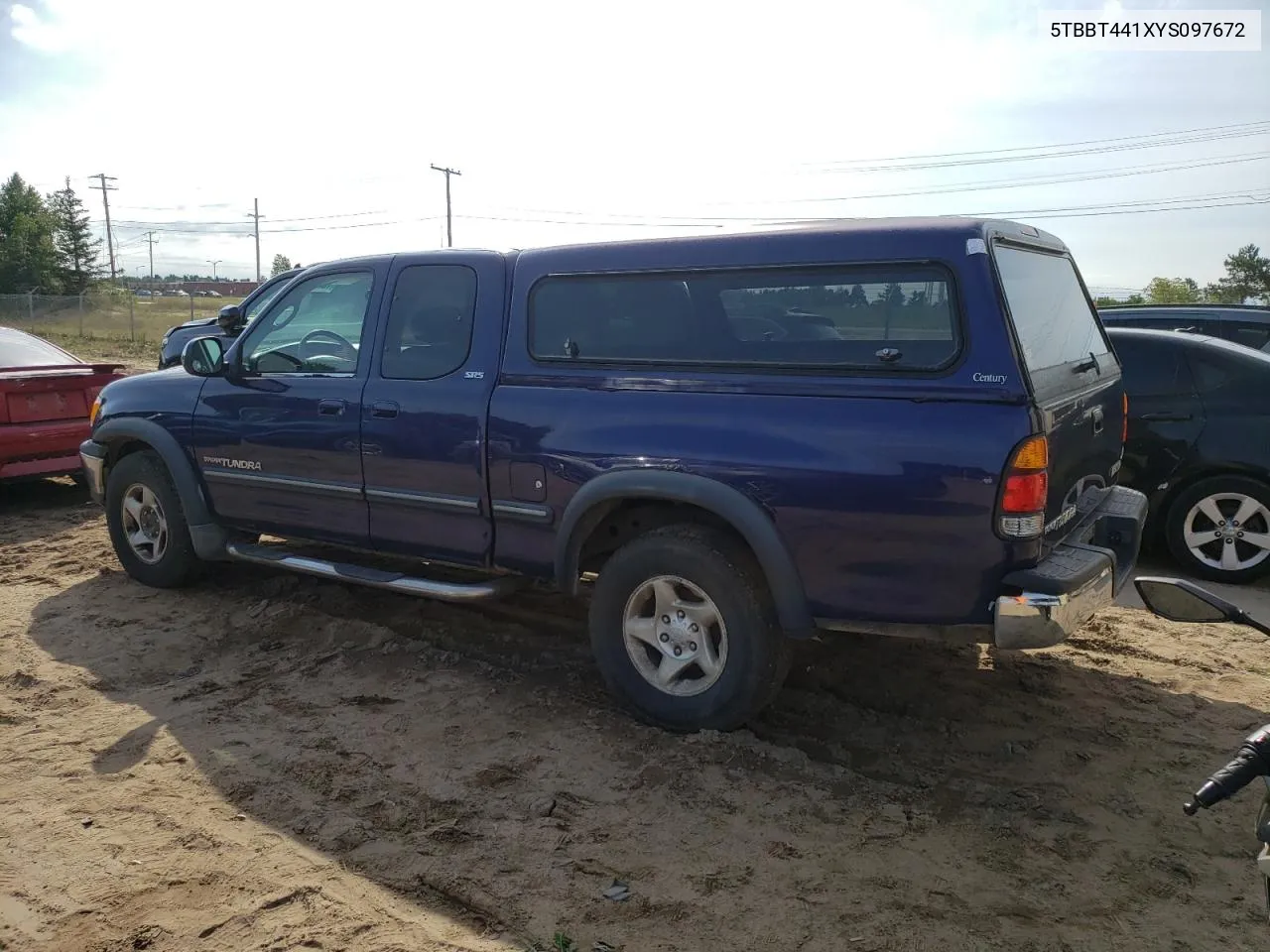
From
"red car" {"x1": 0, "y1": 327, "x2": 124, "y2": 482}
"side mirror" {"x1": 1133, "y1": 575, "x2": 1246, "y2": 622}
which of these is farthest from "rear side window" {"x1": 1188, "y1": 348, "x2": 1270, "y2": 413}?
"red car" {"x1": 0, "y1": 327, "x2": 124, "y2": 482}

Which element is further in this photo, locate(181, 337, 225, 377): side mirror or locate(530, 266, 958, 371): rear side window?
locate(181, 337, 225, 377): side mirror

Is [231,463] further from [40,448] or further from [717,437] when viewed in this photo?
[40,448]

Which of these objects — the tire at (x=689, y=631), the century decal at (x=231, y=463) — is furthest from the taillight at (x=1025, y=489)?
the century decal at (x=231, y=463)

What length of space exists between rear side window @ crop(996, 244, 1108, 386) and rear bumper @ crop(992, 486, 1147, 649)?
64cm

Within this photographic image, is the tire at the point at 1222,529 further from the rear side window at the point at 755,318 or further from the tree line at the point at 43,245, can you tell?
the tree line at the point at 43,245

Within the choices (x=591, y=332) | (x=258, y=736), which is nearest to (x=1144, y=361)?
(x=591, y=332)

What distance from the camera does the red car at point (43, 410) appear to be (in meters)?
7.57

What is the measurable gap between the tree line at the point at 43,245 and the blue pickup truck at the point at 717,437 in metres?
66.3

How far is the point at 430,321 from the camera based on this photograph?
466cm

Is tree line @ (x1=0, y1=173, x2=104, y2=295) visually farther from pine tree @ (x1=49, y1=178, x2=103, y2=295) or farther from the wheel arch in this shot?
the wheel arch

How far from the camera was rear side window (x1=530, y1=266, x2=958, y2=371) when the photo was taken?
3.43 m

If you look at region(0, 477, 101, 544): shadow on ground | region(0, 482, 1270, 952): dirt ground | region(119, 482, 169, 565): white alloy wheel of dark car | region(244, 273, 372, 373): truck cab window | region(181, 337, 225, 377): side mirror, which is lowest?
region(0, 477, 101, 544): shadow on ground

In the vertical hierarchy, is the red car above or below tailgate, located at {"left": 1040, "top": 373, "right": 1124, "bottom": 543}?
below

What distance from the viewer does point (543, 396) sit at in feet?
13.7
